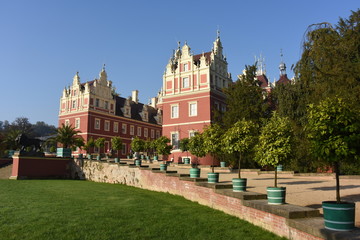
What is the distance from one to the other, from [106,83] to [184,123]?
2050cm

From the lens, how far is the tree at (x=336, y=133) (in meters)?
5.76

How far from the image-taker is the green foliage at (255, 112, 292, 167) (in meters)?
8.57

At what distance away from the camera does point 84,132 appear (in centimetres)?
4616

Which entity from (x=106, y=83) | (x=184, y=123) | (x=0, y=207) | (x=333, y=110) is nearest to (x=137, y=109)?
(x=106, y=83)

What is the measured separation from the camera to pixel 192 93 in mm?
37406

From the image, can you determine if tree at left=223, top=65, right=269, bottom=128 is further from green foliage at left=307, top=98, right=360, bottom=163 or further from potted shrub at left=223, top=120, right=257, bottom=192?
green foliage at left=307, top=98, right=360, bottom=163

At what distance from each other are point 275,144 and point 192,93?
2906cm

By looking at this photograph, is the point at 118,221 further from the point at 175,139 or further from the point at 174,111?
the point at 174,111

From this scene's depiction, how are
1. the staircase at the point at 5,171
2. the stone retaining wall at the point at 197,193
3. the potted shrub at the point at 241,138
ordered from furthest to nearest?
the staircase at the point at 5,171
the potted shrub at the point at 241,138
the stone retaining wall at the point at 197,193

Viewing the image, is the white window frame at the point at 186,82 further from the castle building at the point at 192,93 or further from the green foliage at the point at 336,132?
the green foliage at the point at 336,132

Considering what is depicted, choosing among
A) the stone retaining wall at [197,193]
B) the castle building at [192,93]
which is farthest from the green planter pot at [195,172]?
the castle building at [192,93]

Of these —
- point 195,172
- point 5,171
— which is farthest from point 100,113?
point 195,172

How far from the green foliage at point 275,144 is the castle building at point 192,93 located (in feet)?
87.1

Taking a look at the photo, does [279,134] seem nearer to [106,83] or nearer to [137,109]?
[106,83]
